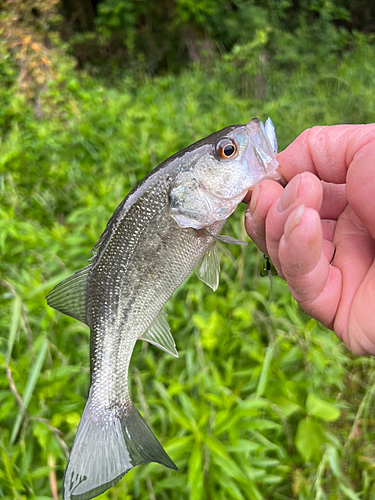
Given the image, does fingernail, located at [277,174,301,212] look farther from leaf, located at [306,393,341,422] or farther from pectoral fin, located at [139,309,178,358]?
leaf, located at [306,393,341,422]

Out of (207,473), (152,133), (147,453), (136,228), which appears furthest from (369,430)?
(152,133)

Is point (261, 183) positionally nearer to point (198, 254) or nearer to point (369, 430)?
point (198, 254)

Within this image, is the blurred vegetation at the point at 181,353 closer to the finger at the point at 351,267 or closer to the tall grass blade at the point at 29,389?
the tall grass blade at the point at 29,389

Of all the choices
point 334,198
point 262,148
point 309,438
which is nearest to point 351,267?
point 334,198

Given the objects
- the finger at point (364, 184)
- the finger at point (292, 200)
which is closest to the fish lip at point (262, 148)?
the finger at point (292, 200)

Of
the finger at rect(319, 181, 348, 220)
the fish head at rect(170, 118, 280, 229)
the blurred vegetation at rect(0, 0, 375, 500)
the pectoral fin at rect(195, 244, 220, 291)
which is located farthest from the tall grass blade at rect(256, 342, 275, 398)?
the fish head at rect(170, 118, 280, 229)

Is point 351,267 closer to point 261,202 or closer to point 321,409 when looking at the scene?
point 261,202

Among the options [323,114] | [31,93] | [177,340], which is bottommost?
[177,340]
